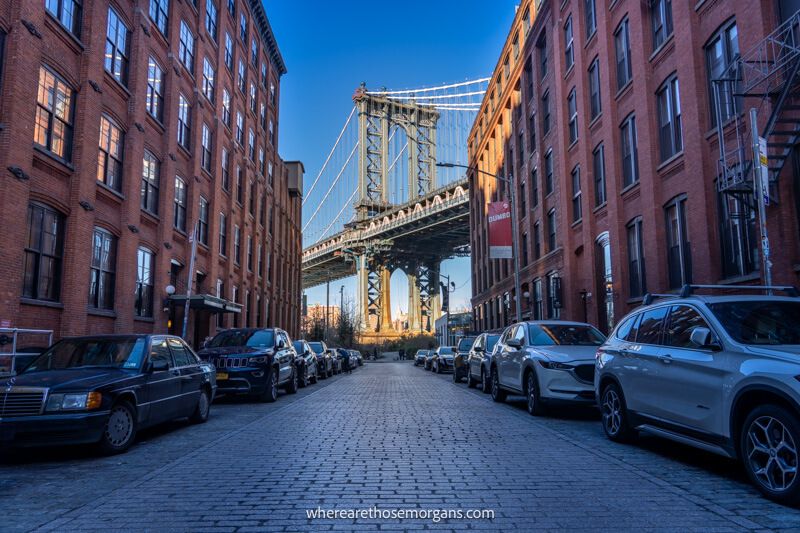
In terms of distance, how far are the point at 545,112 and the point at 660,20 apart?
11155 millimetres

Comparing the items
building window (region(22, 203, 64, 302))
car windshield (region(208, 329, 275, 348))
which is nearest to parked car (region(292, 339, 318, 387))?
car windshield (region(208, 329, 275, 348))

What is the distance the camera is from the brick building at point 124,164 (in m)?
13.4

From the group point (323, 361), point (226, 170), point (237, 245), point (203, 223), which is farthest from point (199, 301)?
point (237, 245)

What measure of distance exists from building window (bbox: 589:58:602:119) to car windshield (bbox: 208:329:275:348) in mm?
14837

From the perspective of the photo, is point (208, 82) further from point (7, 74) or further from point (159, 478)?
point (159, 478)

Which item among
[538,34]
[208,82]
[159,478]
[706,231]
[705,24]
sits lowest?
[159,478]

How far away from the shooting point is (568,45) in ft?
86.3

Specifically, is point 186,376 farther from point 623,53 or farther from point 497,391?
point 623,53

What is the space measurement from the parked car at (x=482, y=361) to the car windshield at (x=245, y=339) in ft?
17.4

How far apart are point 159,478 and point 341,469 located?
175 centimetres

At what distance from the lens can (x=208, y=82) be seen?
27.2m

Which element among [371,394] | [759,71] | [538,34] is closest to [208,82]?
[538,34]

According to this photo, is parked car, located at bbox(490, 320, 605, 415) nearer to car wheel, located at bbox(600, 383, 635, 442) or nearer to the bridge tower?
car wheel, located at bbox(600, 383, 635, 442)

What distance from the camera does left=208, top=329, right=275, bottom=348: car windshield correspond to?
1463cm
